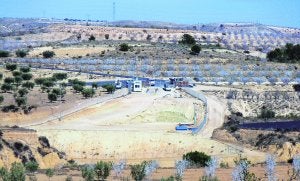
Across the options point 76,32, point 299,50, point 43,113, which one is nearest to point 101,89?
point 43,113

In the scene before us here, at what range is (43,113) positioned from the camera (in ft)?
204

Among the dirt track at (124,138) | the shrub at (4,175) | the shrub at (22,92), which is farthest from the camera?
the shrub at (22,92)

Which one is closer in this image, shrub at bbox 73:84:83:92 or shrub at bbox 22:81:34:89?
shrub at bbox 73:84:83:92

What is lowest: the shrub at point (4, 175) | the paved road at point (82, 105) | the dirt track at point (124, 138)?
the dirt track at point (124, 138)

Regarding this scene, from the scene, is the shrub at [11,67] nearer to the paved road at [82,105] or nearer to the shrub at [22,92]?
the shrub at [22,92]

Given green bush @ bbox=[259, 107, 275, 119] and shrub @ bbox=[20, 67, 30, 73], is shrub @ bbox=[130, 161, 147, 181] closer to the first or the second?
green bush @ bbox=[259, 107, 275, 119]

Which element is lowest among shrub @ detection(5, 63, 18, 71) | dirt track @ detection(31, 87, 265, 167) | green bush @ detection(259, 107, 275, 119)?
green bush @ detection(259, 107, 275, 119)

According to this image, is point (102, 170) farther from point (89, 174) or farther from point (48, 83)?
point (48, 83)

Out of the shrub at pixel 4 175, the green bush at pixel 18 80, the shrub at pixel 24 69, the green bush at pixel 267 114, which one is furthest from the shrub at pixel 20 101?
the shrub at pixel 4 175

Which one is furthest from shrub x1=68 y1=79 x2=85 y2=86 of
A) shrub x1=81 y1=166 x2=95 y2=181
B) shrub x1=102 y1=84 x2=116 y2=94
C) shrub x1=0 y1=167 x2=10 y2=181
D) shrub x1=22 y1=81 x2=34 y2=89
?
shrub x1=0 y1=167 x2=10 y2=181

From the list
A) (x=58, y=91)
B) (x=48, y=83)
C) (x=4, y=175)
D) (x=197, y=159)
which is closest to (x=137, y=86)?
(x=48, y=83)

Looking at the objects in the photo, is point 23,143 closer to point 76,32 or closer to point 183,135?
point 183,135

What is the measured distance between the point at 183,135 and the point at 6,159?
60.1 ft

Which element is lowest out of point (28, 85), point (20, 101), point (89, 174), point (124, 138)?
point (124, 138)
